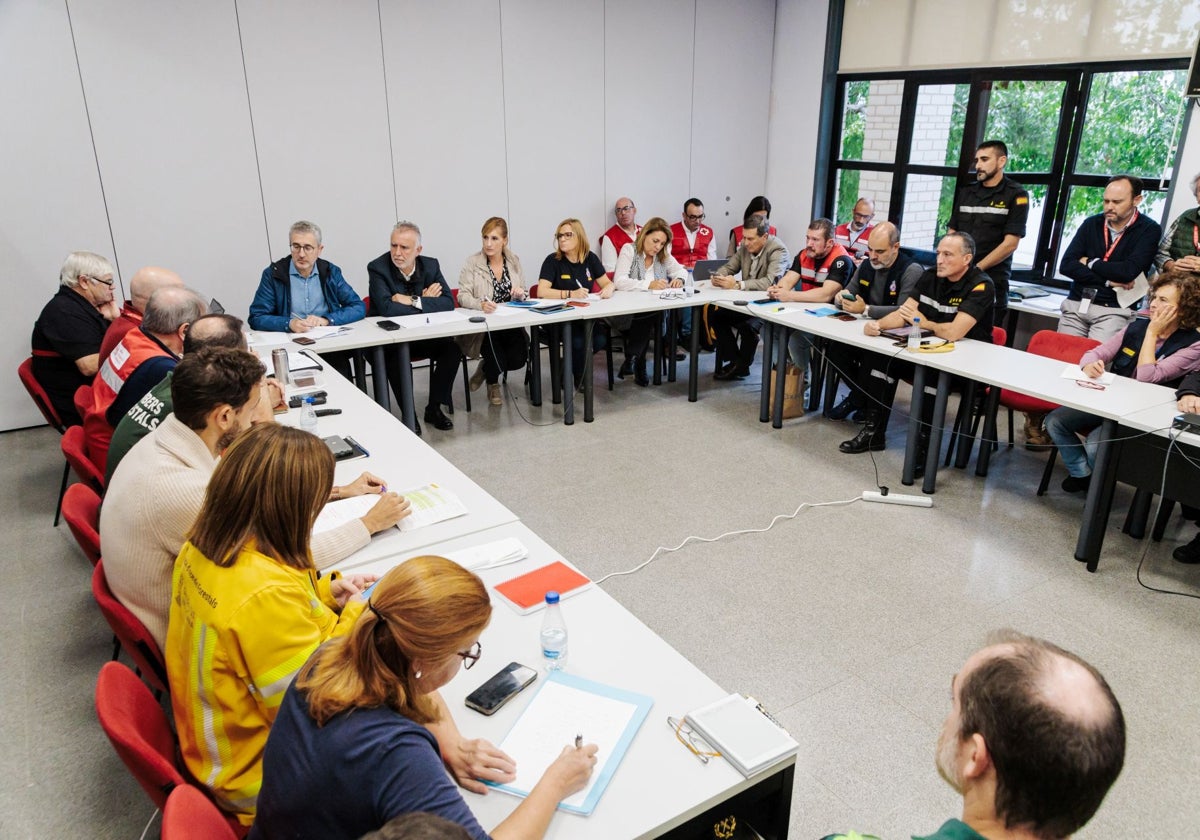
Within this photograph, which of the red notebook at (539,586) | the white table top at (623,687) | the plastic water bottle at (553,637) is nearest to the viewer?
the white table top at (623,687)

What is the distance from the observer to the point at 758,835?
1646 mm

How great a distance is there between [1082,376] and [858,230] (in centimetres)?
376

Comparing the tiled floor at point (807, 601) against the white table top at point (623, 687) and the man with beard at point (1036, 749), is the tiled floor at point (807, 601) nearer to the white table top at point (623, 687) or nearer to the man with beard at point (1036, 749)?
the white table top at point (623, 687)

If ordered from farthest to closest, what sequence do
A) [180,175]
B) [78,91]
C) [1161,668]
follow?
[180,175] < [78,91] < [1161,668]

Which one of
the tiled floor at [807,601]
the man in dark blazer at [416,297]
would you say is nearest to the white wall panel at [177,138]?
the man in dark blazer at [416,297]

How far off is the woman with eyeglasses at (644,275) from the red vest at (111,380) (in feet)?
12.0

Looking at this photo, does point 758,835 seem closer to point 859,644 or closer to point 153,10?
point 859,644

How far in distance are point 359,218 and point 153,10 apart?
1.85m

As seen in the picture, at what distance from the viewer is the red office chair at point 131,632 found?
192cm

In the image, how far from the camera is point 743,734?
5.30 ft

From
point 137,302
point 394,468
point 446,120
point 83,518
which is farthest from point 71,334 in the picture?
point 446,120

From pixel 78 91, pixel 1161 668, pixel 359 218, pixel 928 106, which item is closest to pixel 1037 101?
pixel 928 106

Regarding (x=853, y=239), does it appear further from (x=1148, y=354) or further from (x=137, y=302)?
(x=137, y=302)

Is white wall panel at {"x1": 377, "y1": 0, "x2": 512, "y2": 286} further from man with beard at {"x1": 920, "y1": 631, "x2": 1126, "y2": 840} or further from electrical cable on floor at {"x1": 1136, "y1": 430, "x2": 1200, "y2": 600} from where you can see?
man with beard at {"x1": 920, "y1": 631, "x2": 1126, "y2": 840}
